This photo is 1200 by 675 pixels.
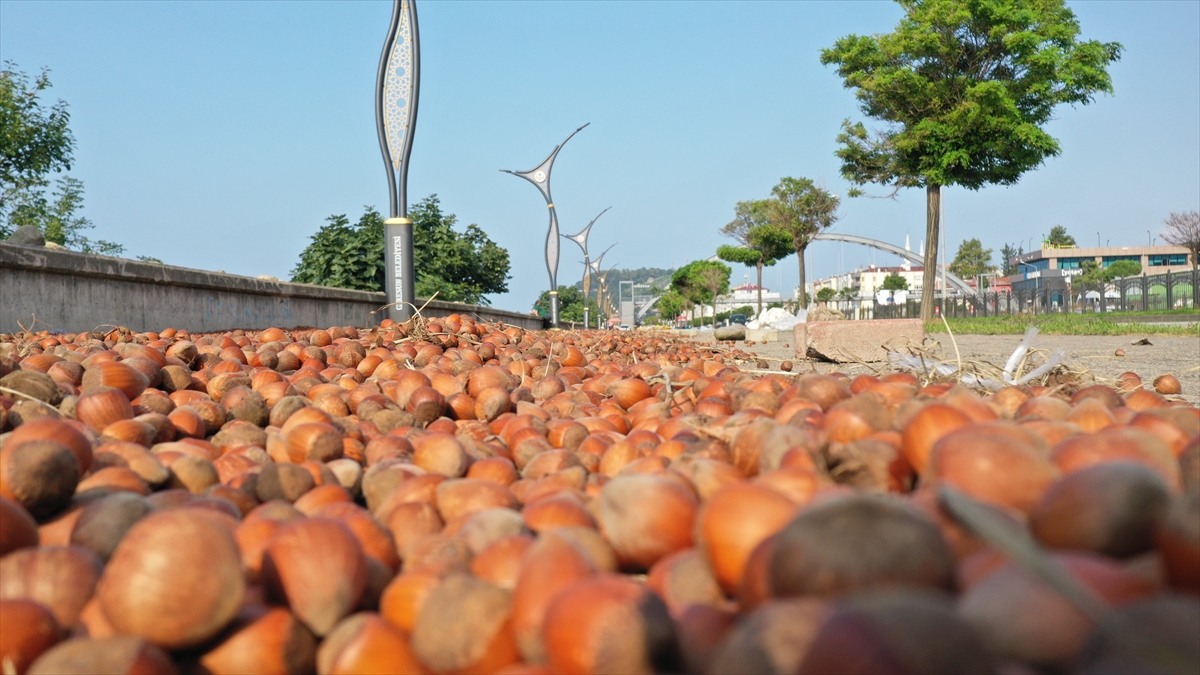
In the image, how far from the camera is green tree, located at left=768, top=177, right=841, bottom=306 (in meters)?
47.6

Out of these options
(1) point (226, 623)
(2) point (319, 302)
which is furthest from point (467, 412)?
(2) point (319, 302)

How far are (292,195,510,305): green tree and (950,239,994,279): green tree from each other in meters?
86.1

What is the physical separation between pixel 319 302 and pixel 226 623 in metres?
7.59

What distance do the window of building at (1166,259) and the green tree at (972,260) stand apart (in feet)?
60.0

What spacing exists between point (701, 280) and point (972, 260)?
5049 cm

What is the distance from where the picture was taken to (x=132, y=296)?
18.4ft

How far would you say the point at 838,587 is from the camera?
74 cm

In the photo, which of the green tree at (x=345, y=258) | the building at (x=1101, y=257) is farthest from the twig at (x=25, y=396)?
the building at (x=1101, y=257)

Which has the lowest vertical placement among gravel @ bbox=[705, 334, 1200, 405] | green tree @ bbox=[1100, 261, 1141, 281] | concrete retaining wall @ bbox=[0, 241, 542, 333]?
gravel @ bbox=[705, 334, 1200, 405]

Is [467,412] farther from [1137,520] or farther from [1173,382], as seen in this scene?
[1173,382]

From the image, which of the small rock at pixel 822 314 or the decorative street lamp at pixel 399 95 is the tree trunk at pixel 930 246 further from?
the decorative street lamp at pixel 399 95

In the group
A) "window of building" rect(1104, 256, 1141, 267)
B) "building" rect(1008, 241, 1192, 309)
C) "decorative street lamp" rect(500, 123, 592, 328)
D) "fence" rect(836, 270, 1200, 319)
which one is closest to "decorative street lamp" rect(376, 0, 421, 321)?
"decorative street lamp" rect(500, 123, 592, 328)

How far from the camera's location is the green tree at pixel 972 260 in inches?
4082

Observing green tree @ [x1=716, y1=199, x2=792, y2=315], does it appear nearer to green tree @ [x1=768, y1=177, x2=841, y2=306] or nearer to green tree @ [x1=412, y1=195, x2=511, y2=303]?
green tree @ [x1=768, y1=177, x2=841, y2=306]
